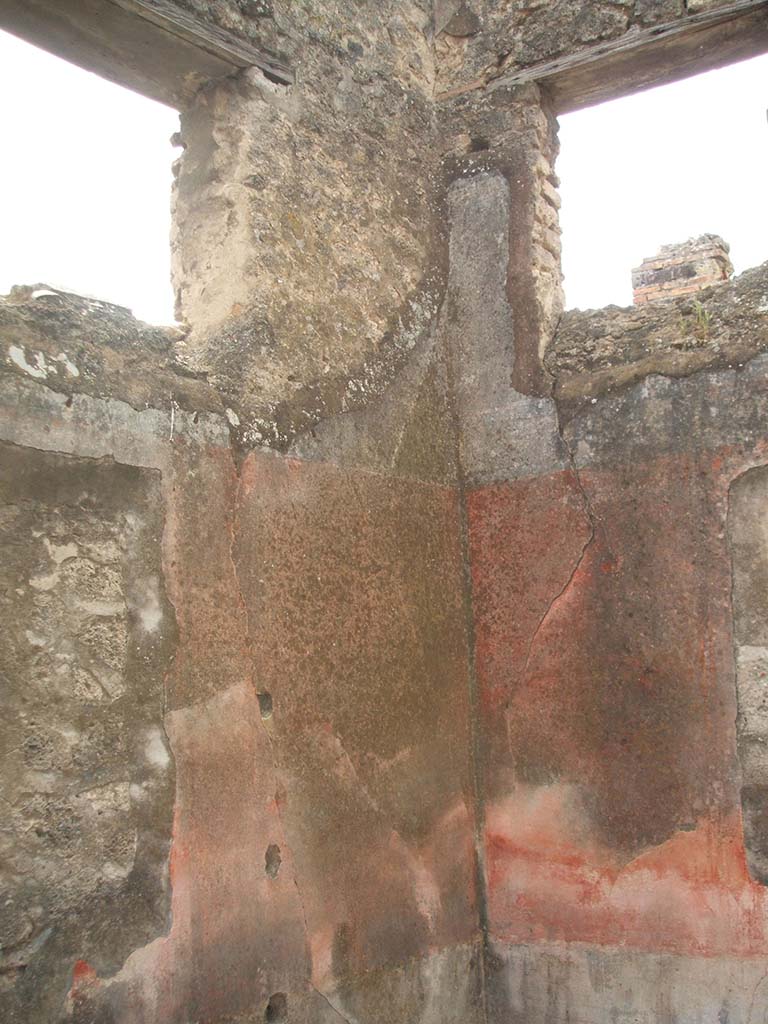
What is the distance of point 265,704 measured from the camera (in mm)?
3039

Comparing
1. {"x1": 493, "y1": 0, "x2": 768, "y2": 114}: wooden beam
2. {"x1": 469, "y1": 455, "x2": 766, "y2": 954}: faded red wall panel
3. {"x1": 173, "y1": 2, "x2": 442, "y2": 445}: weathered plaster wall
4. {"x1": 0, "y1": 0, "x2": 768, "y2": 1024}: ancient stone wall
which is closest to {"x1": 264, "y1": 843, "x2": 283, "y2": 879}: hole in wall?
{"x1": 0, "y1": 0, "x2": 768, "y2": 1024}: ancient stone wall

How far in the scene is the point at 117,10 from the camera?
294 cm

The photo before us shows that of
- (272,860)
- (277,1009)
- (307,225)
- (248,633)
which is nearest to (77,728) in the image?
(248,633)

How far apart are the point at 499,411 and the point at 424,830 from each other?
162 cm

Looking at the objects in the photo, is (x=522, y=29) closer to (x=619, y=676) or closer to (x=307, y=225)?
(x=307, y=225)

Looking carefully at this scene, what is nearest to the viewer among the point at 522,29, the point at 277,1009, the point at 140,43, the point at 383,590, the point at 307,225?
the point at 277,1009

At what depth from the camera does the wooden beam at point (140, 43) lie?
292 cm

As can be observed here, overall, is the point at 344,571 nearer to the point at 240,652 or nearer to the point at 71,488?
the point at 240,652

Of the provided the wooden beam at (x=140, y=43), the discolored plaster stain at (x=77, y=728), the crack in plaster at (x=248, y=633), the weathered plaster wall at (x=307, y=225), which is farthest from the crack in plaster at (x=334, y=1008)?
the wooden beam at (x=140, y=43)

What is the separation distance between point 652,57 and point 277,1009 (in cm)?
365

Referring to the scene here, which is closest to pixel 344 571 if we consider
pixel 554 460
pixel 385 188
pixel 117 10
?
pixel 554 460

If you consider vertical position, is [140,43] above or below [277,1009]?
above

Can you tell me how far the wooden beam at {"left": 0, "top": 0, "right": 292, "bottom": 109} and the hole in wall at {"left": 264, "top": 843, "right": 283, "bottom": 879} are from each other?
2470 mm

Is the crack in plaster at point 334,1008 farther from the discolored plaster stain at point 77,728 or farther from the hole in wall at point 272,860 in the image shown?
the discolored plaster stain at point 77,728
